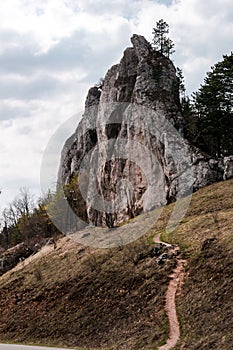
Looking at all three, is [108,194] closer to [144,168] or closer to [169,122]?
[144,168]

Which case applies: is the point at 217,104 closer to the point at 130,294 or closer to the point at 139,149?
the point at 139,149

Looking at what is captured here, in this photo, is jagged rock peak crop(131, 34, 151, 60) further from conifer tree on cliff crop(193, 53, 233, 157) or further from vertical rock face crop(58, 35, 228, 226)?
conifer tree on cliff crop(193, 53, 233, 157)

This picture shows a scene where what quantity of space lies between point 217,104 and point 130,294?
3054 cm

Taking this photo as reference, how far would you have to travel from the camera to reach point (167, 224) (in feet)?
125

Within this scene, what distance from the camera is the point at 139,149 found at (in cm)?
5725

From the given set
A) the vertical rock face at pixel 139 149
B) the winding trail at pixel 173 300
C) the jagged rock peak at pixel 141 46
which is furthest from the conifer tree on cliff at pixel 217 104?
the winding trail at pixel 173 300

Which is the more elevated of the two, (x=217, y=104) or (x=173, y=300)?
(x=217, y=104)

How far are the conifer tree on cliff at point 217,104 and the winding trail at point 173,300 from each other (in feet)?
78.5

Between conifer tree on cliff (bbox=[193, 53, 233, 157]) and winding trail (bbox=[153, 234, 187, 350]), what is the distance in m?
23.9

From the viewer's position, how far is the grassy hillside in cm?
2006

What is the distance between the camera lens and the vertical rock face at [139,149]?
1922 inches

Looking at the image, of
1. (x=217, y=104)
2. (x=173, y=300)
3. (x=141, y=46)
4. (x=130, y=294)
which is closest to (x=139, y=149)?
(x=217, y=104)

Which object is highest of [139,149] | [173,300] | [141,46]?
[141,46]

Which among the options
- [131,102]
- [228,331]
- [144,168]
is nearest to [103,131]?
[131,102]
